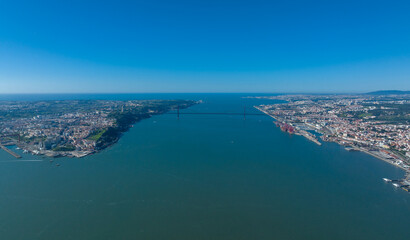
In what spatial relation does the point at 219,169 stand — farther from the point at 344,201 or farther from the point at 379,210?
the point at 379,210

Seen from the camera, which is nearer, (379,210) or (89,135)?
(379,210)

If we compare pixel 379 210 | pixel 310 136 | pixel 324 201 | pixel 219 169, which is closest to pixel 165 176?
pixel 219 169

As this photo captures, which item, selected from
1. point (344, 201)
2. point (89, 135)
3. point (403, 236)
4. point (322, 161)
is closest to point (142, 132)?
point (89, 135)

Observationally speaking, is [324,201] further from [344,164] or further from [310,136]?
[310,136]

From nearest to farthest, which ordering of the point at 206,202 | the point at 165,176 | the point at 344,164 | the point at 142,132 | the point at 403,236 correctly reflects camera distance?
the point at 403,236 → the point at 206,202 → the point at 165,176 → the point at 344,164 → the point at 142,132

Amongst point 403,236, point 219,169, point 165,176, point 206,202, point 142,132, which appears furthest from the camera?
point 142,132

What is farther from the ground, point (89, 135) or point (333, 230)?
point (89, 135)
